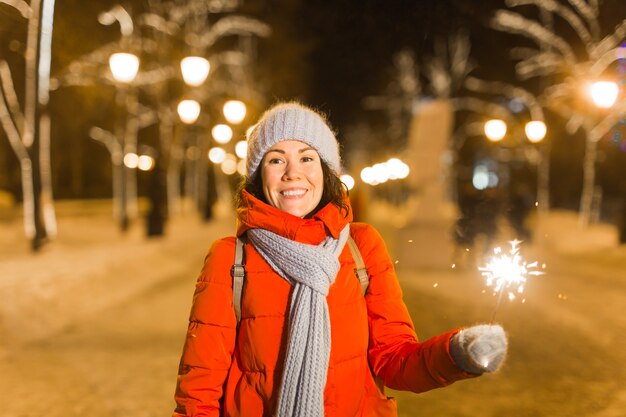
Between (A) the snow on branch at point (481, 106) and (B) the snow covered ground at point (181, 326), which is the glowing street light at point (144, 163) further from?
(B) the snow covered ground at point (181, 326)

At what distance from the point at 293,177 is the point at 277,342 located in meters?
0.68

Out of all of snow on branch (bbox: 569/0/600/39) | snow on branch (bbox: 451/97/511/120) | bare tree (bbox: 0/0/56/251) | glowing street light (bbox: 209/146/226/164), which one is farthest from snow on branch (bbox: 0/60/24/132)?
snow on branch (bbox: 451/97/511/120)

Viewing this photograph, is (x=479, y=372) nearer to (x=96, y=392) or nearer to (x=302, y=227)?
(x=302, y=227)

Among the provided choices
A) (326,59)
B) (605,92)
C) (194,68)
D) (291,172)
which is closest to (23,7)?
(194,68)

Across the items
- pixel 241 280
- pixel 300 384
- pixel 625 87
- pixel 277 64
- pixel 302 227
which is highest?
pixel 277 64

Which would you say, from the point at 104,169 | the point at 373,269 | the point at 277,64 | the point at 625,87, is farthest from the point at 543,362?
the point at 104,169

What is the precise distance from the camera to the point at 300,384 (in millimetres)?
2469

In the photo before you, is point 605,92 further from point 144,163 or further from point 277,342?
point 144,163

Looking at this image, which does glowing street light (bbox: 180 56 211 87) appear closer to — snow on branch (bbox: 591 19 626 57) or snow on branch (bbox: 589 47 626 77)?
snow on branch (bbox: 591 19 626 57)

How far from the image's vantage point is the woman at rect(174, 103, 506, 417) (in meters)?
2.50

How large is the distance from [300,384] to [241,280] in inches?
17.9

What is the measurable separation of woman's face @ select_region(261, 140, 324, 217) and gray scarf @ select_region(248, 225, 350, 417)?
0.71 feet

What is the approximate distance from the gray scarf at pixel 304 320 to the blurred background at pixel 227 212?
78 centimetres

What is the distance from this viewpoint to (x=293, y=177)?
2824 millimetres
